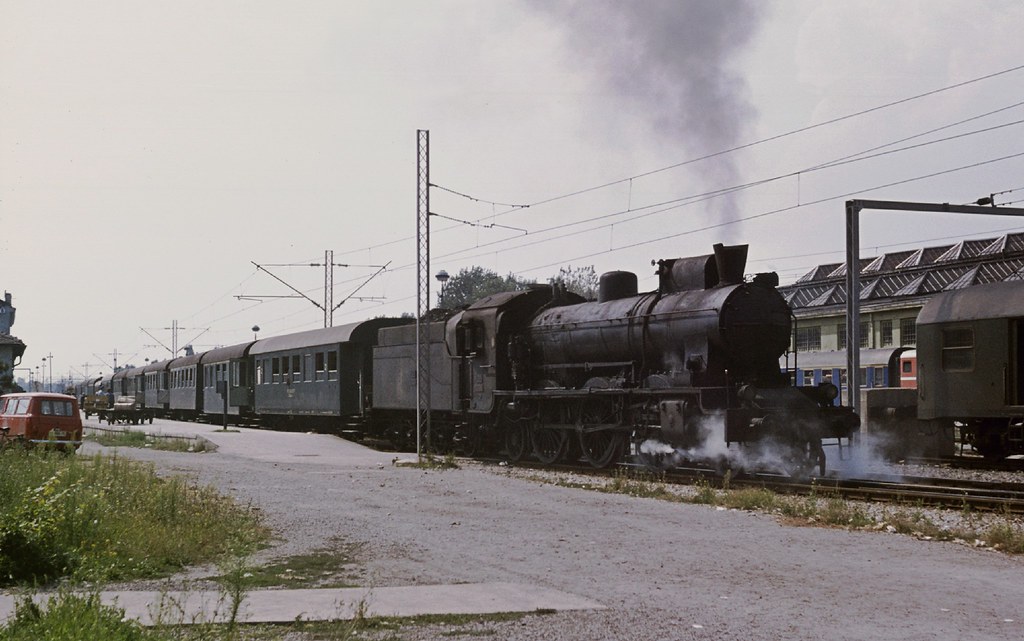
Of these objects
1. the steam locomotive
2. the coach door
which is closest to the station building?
the steam locomotive

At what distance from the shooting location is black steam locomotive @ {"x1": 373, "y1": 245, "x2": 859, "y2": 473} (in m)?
17.4

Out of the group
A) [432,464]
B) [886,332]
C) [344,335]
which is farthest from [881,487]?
[886,332]

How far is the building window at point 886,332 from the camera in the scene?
57.7 meters

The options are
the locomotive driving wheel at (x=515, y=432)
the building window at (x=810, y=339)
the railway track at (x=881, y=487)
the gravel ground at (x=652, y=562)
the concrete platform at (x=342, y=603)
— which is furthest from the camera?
the building window at (x=810, y=339)

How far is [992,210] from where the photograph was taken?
24062 millimetres

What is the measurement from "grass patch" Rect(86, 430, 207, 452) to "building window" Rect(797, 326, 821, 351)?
4240 centimetres

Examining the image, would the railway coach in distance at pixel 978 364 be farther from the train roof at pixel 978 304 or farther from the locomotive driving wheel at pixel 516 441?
the locomotive driving wheel at pixel 516 441

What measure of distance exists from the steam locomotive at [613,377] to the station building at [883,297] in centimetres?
2638

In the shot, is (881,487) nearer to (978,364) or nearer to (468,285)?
(978,364)

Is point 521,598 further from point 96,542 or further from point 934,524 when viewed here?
point 934,524

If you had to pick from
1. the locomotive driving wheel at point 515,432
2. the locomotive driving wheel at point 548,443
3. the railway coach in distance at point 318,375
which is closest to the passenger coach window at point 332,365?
the railway coach in distance at point 318,375

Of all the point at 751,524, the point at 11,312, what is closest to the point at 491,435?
the point at 751,524

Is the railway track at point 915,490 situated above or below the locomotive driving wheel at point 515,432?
below

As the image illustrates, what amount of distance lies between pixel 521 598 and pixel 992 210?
20207mm
